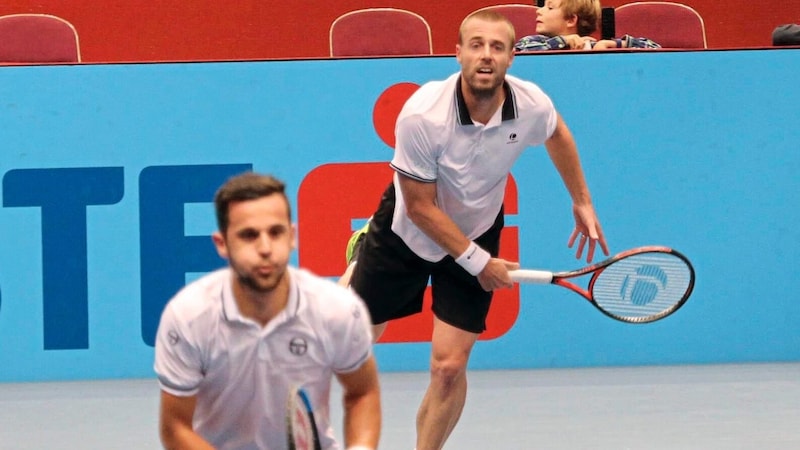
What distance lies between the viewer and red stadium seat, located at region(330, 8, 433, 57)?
8.73 m

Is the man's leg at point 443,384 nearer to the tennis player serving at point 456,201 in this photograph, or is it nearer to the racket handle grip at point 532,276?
the tennis player serving at point 456,201

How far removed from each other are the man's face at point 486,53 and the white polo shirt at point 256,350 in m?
1.47

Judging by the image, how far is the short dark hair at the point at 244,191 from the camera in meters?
2.94

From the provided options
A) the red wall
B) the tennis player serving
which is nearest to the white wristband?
the tennis player serving

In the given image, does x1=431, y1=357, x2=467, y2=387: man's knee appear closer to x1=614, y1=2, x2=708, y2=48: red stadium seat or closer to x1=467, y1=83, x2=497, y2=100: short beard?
x1=467, y1=83, x2=497, y2=100: short beard

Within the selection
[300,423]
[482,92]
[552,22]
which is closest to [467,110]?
[482,92]

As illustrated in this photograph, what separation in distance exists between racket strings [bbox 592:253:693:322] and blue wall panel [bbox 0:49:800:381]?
2.02 meters

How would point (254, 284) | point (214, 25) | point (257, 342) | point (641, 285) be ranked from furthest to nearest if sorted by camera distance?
point (214, 25)
point (641, 285)
point (257, 342)
point (254, 284)

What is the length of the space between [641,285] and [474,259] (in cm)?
73

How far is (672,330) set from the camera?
22.9 feet

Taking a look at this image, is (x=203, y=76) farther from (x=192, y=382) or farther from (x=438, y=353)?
(x=192, y=382)

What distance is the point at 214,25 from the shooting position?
10.5m

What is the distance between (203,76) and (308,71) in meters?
0.53

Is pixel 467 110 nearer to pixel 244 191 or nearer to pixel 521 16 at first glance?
pixel 244 191
